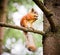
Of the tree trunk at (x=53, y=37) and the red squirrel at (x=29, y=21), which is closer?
the tree trunk at (x=53, y=37)

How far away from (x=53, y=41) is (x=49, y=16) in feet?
0.63

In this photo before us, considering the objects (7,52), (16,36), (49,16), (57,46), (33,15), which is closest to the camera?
(49,16)

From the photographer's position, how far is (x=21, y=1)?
557cm

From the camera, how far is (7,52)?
478cm

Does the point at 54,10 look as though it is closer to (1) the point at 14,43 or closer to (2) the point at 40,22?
(2) the point at 40,22

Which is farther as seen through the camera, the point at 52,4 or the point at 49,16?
the point at 52,4

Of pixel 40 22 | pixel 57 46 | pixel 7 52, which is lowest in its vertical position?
pixel 7 52

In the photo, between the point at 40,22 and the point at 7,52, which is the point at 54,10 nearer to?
the point at 40,22

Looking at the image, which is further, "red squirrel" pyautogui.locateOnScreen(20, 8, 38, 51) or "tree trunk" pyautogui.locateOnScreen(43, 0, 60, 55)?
"red squirrel" pyautogui.locateOnScreen(20, 8, 38, 51)

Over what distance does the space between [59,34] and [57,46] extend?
0.20 ft

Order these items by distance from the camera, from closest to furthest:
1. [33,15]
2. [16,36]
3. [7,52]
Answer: [33,15] → [7,52] → [16,36]

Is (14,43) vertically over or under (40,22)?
under

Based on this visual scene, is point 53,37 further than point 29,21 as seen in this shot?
No

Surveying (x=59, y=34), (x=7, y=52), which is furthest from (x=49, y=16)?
(x=7, y=52)
